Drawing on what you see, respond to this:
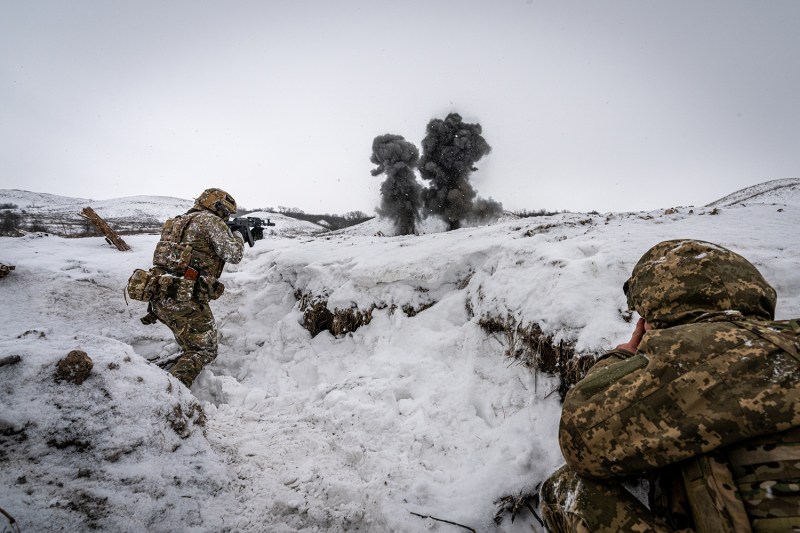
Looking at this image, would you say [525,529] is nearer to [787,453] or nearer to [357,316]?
[787,453]

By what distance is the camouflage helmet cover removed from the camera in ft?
4.48

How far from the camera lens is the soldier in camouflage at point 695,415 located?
104cm

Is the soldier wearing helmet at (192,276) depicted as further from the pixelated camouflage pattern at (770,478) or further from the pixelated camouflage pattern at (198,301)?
the pixelated camouflage pattern at (770,478)

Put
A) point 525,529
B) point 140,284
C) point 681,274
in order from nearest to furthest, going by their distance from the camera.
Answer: point 681,274
point 525,529
point 140,284

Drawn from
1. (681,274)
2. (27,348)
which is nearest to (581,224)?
(681,274)

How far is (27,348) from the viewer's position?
238 cm

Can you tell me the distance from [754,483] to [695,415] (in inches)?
9.0

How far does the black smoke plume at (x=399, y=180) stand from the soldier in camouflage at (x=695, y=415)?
973 inches

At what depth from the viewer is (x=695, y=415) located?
1130 mm

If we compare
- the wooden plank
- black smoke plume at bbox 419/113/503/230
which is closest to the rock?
the wooden plank

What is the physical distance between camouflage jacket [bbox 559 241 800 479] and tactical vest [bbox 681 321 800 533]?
4 centimetres

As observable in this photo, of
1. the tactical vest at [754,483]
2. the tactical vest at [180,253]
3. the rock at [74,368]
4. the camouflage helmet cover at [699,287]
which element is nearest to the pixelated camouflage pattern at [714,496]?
the tactical vest at [754,483]

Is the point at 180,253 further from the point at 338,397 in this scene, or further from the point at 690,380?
the point at 690,380

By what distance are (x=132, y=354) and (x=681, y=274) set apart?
3.84 meters
